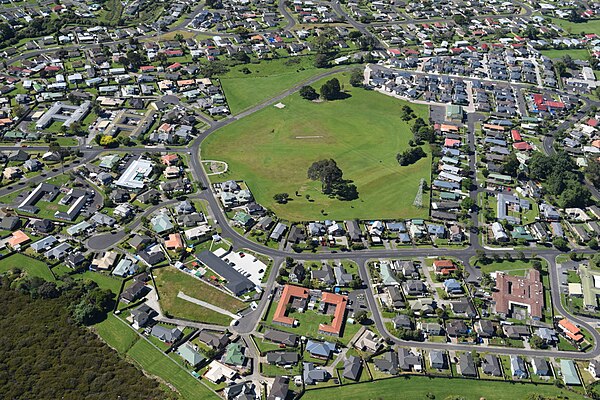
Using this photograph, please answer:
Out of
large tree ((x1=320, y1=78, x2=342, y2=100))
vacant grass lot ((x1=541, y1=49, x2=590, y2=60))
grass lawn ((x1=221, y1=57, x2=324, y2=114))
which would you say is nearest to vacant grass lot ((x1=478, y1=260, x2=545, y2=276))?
large tree ((x1=320, y1=78, x2=342, y2=100))

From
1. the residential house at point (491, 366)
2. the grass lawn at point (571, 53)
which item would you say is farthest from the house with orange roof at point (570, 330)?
the grass lawn at point (571, 53)

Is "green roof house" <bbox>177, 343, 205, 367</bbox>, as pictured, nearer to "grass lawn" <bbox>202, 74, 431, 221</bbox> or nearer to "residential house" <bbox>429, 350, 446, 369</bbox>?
"residential house" <bbox>429, 350, 446, 369</bbox>

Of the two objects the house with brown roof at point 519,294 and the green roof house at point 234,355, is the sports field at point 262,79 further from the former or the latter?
the house with brown roof at point 519,294

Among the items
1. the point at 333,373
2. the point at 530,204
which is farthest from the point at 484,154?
the point at 333,373

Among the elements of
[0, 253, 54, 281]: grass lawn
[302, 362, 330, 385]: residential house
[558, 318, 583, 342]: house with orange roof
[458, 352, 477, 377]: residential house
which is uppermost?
[302, 362, 330, 385]: residential house

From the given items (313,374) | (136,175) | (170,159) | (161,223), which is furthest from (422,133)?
(313,374)
